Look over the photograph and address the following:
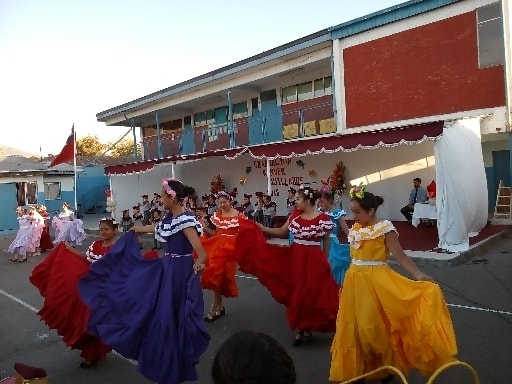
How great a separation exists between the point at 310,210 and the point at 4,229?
83.9ft

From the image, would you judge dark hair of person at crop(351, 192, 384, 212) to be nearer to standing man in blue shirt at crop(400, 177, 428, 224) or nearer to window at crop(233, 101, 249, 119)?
standing man in blue shirt at crop(400, 177, 428, 224)

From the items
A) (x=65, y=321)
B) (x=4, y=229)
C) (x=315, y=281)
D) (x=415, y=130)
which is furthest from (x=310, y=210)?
(x=4, y=229)

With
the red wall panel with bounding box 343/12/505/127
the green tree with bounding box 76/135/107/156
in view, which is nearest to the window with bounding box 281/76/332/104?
the red wall panel with bounding box 343/12/505/127

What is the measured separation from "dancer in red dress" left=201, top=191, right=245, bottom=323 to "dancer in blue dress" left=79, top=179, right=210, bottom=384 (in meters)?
2.00

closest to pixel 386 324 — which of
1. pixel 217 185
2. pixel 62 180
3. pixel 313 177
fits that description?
pixel 313 177

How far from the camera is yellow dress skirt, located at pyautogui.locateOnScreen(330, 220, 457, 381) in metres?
3.65

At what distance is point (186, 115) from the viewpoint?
1021 inches

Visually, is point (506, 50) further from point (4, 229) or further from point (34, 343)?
point (4, 229)

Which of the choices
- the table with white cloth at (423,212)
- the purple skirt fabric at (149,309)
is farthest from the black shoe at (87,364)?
the table with white cloth at (423,212)

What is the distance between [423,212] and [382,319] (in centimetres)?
1003

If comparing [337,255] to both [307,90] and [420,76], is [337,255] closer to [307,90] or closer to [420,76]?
[420,76]

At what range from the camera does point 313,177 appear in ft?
60.1

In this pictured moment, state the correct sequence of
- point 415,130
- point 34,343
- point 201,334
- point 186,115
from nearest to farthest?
point 201,334 < point 34,343 < point 415,130 < point 186,115

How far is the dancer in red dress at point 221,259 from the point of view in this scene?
684 centimetres
